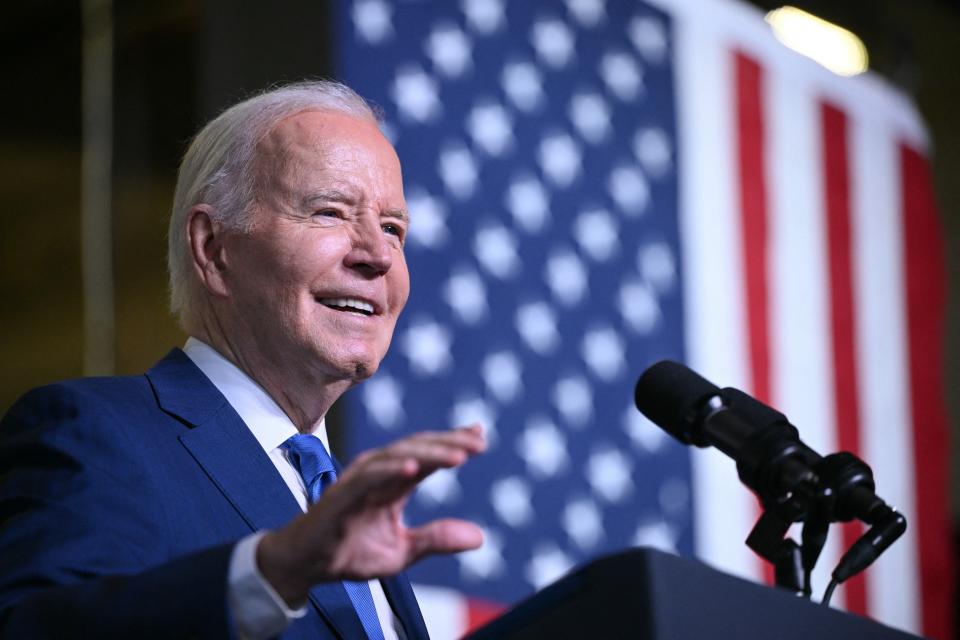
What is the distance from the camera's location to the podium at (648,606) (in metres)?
1.03

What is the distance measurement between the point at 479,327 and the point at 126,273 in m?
1.54

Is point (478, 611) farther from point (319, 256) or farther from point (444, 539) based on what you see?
point (444, 539)

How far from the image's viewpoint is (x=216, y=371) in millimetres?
1822

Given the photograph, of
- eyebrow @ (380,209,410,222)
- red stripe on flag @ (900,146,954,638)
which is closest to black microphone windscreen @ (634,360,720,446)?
eyebrow @ (380,209,410,222)

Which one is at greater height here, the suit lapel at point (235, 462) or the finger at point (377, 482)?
the finger at point (377, 482)

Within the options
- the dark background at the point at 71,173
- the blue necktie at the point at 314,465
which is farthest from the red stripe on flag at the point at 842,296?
the blue necktie at the point at 314,465

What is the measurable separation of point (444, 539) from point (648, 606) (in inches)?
6.4

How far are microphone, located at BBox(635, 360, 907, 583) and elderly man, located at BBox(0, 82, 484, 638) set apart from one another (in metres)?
0.37

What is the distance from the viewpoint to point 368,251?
1.91 meters

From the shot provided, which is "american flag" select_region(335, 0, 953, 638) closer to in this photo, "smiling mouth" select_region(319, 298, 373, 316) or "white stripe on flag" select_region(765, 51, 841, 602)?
"white stripe on flag" select_region(765, 51, 841, 602)

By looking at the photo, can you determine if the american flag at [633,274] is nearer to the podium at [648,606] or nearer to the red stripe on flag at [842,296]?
the red stripe on flag at [842,296]

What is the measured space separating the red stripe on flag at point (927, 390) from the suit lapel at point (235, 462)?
382cm

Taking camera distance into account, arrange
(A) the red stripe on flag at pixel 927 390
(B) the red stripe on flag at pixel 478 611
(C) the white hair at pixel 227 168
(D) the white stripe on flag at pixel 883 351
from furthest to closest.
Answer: (A) the red stripe on flag at pixel 927 390 < (D) the white stripe on flag at pixel 883 351 < (B) the red stripe on flag at pixel 478 611 < (C) the white hair at pixel 227 168

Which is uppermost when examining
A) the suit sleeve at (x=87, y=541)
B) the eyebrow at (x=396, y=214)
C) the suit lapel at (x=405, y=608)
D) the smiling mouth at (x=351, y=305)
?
the eyebrow at (x=396, y=214)
